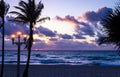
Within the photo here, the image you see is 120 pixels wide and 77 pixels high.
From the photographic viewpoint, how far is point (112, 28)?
17.5 meters

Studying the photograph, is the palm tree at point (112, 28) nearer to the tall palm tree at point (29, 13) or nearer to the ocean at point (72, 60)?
the tall palm tree at point (29, 13)

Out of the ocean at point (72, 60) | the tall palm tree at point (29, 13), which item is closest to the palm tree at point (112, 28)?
the tall palm tree at point (29, 13)

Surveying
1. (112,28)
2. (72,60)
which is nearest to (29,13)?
(112,28)

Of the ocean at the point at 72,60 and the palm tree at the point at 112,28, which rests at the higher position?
the palm tree at the point at 112,28

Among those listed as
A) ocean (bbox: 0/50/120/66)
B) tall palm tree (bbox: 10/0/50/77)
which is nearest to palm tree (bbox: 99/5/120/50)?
tall palm tree (bbox: 10/0/50/77)

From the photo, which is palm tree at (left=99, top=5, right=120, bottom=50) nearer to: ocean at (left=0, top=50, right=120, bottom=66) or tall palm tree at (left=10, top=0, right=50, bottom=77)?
tall palm tree at (left=10, top=0, right=50, bottom=77)

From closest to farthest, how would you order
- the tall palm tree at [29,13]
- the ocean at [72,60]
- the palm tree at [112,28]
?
1. the palm tree at [112,28]
2. the tall palm tree at [29,13]
3. the ocean at [72,60]

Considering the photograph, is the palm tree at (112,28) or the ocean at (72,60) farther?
the ocean at (72,60)

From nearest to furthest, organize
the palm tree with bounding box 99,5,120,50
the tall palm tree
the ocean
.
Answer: the palm tree with bounding box 99,5,120,50, the tall palm tree, the ocean

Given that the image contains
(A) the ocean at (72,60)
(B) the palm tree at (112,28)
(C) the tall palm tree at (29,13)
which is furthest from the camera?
(A) the ocean at (72,60)

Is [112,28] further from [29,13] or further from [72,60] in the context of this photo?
[72,60]

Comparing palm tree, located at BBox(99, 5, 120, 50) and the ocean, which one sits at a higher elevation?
palm tree, located at BBox(99, 5, 120, 50)

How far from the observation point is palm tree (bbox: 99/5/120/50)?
17.3 meters

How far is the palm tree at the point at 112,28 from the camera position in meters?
17.3
